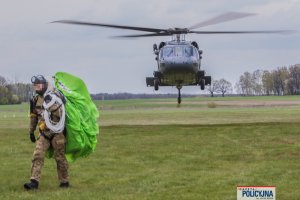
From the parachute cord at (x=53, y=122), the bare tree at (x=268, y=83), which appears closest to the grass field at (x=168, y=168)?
the parachute cord at (x=53, y=122)

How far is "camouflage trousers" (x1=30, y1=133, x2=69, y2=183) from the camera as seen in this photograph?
1042cm

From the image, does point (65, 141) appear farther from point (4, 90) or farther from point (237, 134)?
point (4, 90)

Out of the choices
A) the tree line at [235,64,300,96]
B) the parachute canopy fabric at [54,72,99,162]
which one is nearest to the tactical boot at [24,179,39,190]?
the parachute canopy fabric at [54,72,99,162]

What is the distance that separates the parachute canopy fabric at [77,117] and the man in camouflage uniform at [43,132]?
0.21 metres

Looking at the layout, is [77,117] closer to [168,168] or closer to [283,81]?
[168,168]

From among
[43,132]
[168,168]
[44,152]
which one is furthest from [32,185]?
[168,168]

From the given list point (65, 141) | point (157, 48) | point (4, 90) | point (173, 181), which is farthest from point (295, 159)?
point (4, 90)

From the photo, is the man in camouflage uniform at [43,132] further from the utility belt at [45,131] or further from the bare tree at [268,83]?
the bare tree at [268,83]

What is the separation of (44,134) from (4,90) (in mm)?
146079

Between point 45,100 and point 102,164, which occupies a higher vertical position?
point 45,100

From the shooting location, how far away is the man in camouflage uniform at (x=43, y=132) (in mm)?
10422

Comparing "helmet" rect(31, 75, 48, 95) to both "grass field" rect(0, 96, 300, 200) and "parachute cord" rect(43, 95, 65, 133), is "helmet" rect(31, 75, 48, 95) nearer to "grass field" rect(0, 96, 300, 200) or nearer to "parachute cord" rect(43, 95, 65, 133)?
"parachute cord" rect(43, 95, 65, 133)

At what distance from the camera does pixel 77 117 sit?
35.3 feet

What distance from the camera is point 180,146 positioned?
727 inches
